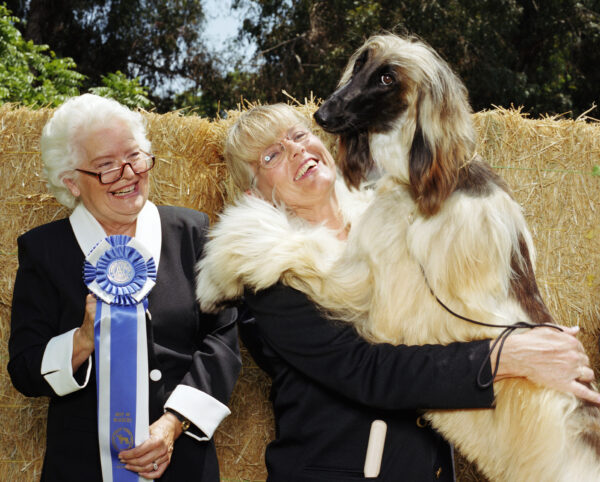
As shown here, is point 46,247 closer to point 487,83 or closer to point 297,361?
point 297,361

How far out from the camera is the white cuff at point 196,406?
2.36 m

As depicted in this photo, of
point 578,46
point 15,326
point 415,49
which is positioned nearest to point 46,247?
point 15,326

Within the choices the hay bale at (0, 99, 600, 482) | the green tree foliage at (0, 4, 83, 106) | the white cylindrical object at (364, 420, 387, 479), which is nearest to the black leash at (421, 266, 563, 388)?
the white cylindrical object at (364, 420, 387, 479)

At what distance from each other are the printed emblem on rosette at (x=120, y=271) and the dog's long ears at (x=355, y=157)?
2.88 ft

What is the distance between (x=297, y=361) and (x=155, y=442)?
689 mm

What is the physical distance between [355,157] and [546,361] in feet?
2.97

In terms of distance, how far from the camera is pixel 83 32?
14.5 metres

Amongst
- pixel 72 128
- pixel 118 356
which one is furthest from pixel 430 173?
pixel 72 128

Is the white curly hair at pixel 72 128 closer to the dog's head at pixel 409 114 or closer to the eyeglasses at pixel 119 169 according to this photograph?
the eyeglasses at pixel 119 169

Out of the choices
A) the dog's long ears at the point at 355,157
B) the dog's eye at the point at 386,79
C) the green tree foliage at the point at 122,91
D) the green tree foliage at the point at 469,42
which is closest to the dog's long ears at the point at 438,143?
the dog's eye at the point at 386,79

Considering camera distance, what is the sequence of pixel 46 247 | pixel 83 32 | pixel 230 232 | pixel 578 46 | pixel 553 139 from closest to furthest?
pixel 230 232 < pixel 46 247 < pixel 553 139 < pixel 578 46 < pixel 83 32

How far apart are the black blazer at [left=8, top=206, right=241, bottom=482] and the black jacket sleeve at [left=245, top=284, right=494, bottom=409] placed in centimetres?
47

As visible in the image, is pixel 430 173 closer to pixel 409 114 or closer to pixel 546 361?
pixel 409 114

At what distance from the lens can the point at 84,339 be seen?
230cm
